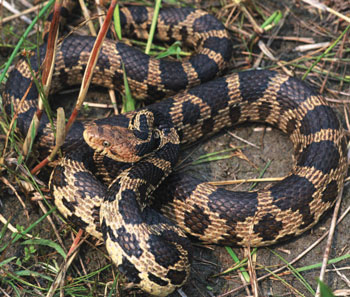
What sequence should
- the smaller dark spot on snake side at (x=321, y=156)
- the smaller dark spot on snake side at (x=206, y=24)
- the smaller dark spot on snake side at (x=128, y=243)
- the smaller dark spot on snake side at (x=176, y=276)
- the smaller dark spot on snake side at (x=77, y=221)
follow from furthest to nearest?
1. the smaller dark spot on snake side at (x=206, y=24)
2. the smaller dark spot on snake side at (x=321, y=156)
3. the smaller dark spot on snake side at (x=77, y=221)
4. the smaller dark spot on snake side at (x=176, y=276)
5. the smaller dark spot on snake side at (x=128, y=243)

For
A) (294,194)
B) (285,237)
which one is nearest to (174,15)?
(294,194)

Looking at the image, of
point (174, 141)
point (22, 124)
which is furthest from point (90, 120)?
point (174, 141)

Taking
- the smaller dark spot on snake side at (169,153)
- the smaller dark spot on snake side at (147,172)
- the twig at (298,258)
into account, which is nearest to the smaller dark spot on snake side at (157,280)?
the twig at (298,258)

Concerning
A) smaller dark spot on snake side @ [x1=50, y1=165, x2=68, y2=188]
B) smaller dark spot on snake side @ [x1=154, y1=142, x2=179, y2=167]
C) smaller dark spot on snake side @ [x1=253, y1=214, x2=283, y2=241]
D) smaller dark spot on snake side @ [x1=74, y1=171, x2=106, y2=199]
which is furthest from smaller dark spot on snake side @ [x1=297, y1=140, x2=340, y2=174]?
smaller dark spot on snake side @ [x1=50, y1=165, x2=68, y2=188]

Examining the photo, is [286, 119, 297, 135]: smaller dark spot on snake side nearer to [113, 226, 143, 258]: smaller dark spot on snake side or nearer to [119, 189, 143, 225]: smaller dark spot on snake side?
[119, 189, 143, 225]: smaller dark spot on snake side

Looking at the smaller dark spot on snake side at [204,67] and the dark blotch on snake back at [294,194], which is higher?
the smaller dark spot on snake side at [204,67]

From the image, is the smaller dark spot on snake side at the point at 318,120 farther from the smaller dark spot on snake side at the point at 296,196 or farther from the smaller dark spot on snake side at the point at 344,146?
the smaller dark spot on snake side at the point at 296,196

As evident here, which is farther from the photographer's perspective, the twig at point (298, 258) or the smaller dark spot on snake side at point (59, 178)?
the smaller dark spot on snake side at point (59, 178)

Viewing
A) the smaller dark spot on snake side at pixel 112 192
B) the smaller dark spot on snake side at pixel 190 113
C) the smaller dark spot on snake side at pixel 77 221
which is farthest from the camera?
the smaller dark spot on snake side at pixel 190 113

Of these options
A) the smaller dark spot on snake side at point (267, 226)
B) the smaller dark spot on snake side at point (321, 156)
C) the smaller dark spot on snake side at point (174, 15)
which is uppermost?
the smaller dark spot on snake side at point (174, 15)
